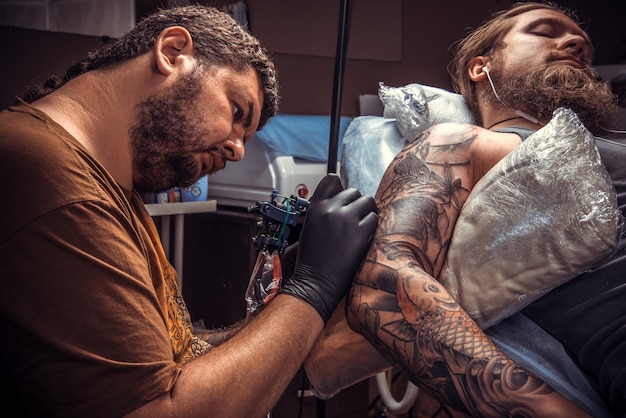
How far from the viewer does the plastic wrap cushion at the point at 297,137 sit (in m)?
2.12

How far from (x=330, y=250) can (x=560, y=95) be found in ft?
2.22

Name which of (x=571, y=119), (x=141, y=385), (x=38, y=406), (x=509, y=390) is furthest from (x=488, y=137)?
(x=38, y=406)

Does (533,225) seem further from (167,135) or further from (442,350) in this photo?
(167,135)

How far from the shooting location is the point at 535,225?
0.98 metres

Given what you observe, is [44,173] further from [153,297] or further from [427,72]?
[427,72]

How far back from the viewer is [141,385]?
0.78 metres

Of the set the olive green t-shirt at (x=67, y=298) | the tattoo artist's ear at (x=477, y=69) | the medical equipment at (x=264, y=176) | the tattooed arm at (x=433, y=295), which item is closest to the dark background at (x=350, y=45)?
the medical equipment at (x=264, y=176)

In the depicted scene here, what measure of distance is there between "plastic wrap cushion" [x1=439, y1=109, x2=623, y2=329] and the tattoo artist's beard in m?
0.54

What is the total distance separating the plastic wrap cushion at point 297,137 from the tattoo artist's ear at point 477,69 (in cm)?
68

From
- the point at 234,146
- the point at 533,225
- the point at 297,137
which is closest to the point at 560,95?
the point at 533,225

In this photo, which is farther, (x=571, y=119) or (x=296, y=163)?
(x=296, y=163)

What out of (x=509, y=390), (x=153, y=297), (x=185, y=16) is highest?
(x=185, y=16)

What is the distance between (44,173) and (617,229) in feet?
2.90

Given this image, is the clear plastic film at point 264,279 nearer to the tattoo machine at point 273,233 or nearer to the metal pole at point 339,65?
the tattoo machine at point 273,233
